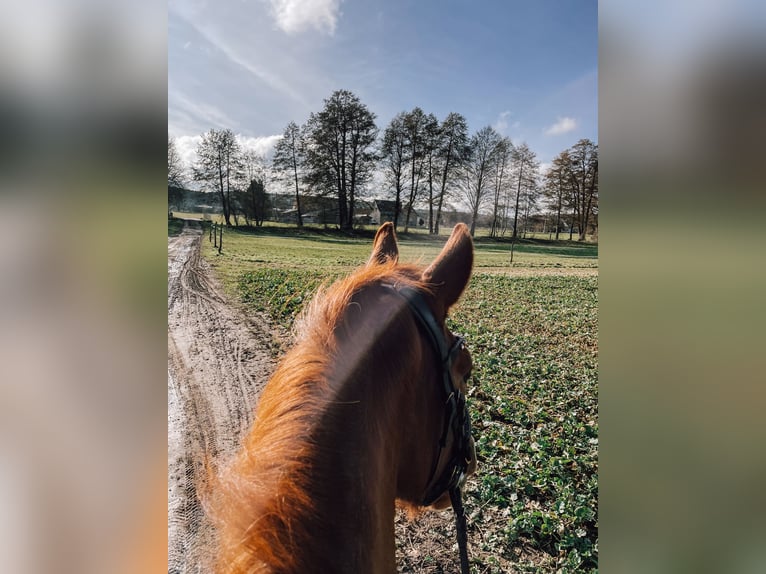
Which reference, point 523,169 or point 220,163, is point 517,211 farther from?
point 220,163

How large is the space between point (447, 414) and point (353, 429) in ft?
1.41

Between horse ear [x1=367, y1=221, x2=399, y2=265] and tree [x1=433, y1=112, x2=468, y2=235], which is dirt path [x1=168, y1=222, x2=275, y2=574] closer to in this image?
horse ear [x1=367, y1=221, x2=399, y2=265]

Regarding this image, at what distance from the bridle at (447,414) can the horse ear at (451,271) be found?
4.4 inches

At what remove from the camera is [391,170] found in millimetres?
13062

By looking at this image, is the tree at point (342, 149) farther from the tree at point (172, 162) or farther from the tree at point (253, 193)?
the tree at point (172, 162)

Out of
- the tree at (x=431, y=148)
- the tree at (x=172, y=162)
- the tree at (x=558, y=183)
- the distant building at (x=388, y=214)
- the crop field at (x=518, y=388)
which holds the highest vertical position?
the tree at (x=431, y=148)

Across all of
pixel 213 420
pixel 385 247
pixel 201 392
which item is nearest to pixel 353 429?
pixel 385 247

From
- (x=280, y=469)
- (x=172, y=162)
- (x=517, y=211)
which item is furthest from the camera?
(x=517, y=211)

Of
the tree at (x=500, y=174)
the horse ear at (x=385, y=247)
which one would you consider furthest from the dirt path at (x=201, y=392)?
the tree at (x=500, y=174)

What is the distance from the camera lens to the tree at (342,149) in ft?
44.0

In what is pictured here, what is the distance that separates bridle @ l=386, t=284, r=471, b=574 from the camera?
3.29ft

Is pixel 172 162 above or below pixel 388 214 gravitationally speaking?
below
